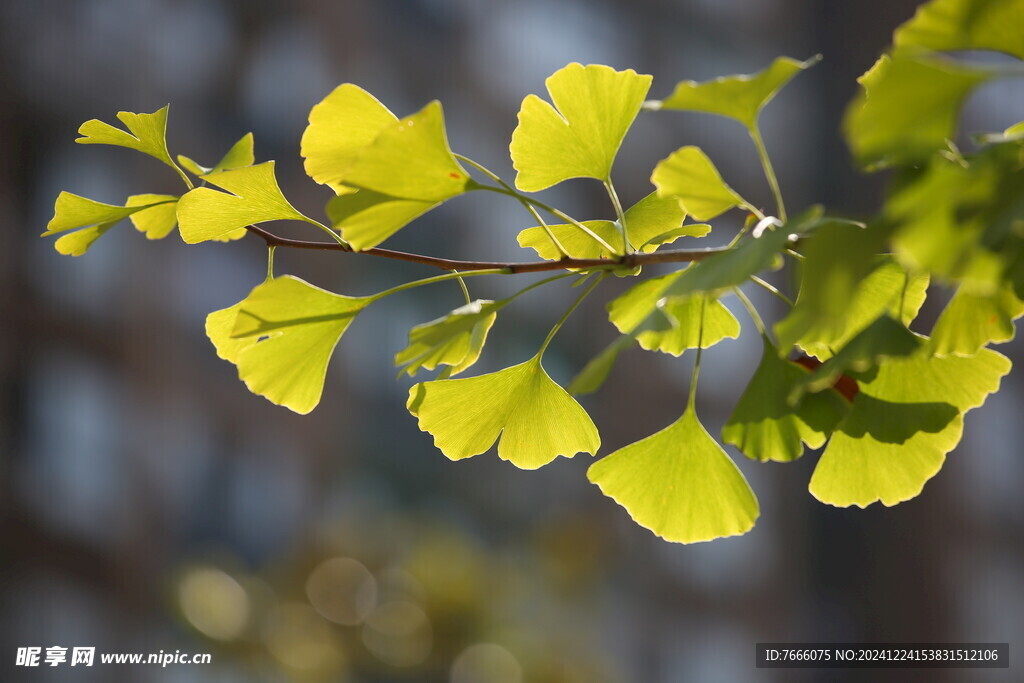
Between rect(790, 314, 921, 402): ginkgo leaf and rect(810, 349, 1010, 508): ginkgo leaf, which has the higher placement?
rect(790, 314, 921, 402): ginkgo leaf

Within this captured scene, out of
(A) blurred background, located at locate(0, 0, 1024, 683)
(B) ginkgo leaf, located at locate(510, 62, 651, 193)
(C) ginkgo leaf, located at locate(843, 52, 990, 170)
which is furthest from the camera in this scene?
(A) blurred background, located at locate(0, 0, 1024, 683)

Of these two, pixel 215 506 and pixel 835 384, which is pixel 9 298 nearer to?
pixel 215 506

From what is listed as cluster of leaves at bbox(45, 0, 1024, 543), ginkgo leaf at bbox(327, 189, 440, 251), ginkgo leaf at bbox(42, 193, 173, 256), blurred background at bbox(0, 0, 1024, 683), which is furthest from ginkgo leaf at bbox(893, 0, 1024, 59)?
blurred background at bbox(0, 0, 1024, 683)

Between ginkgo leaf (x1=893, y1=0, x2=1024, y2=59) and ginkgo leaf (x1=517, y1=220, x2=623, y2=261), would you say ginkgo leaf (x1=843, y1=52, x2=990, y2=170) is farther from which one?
ginkgo leaf (x1=517, y1=220, x2=623, y2=261)

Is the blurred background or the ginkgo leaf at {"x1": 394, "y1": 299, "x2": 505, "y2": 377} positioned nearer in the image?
the ginkgo leaf at {"x1": 394, "y1": 299, "x2": 505, "y2": 377}

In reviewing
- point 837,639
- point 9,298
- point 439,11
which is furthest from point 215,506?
point 837,639

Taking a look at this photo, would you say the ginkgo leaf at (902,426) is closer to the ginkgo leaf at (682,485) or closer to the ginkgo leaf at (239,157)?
the ginkgo leaf at (682,485)

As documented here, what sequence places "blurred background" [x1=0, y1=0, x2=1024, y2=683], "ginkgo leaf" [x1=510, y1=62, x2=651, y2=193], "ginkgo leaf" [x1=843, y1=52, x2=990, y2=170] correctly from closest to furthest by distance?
"ginkgo leaf" [x1=843, y1=52, x2=990, y2=170] → "ginkgo leaf" [x1=510, y1=62, x2=651, y2=193] → "blurred background" [x1=0, y1=0, x2=1024, y2=683]
